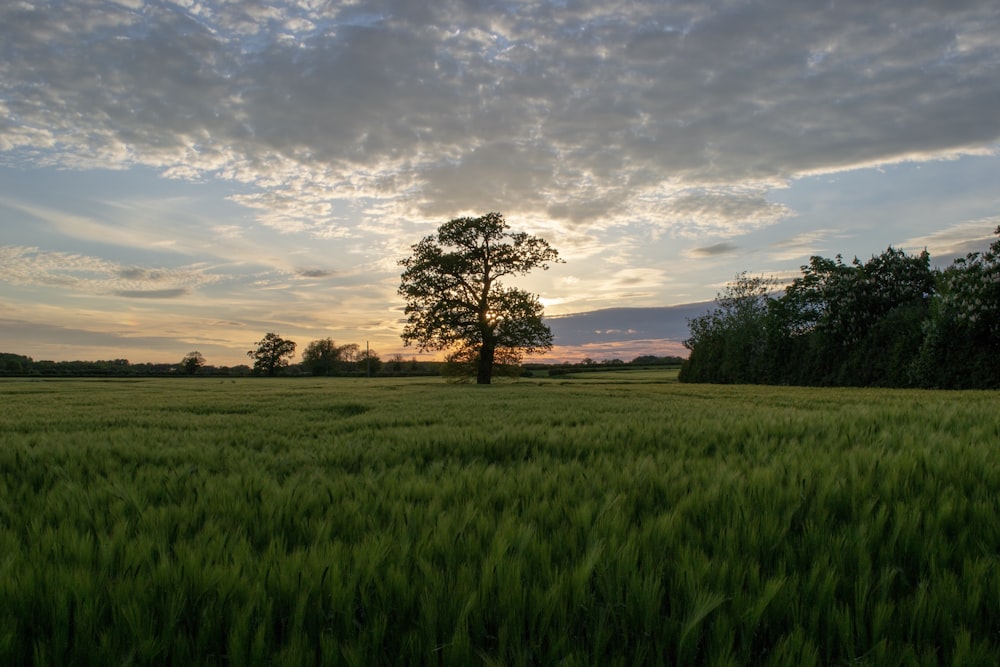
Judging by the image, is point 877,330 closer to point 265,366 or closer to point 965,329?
point 965,329

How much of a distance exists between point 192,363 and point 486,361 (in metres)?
82.9

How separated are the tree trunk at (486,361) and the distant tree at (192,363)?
7194 cm

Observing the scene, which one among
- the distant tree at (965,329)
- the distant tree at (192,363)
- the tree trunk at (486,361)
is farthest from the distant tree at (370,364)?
the distant tree at (965,329)

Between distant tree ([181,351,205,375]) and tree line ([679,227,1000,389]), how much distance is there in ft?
288

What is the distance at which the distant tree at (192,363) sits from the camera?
93031 millimetres

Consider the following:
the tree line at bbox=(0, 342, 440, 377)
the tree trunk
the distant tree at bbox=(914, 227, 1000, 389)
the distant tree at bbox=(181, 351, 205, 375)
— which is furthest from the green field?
the distant tree at bbox=(181, 351, 205, 375)

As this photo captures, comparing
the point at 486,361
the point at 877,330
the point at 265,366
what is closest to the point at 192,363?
the point at 265,366

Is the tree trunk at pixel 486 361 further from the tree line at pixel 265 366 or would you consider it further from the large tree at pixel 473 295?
the tree line at pixel 265 366

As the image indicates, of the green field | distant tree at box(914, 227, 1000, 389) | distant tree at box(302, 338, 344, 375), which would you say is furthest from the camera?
distant tree at box(302, 338, 344, 375)

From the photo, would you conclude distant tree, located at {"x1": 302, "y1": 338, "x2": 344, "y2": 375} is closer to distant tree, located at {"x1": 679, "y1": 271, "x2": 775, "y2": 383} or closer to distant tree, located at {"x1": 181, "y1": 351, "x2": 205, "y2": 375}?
distant tree, located at {"x1": 181, "y1": 351, "x2": 205, "y2": 375}

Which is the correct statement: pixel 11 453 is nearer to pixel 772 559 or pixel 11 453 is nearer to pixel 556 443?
pixel 556 443

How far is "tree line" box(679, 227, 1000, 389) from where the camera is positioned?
2517 cm

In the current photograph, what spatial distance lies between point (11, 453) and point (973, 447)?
27.0 ft

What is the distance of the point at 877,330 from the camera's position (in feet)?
107
